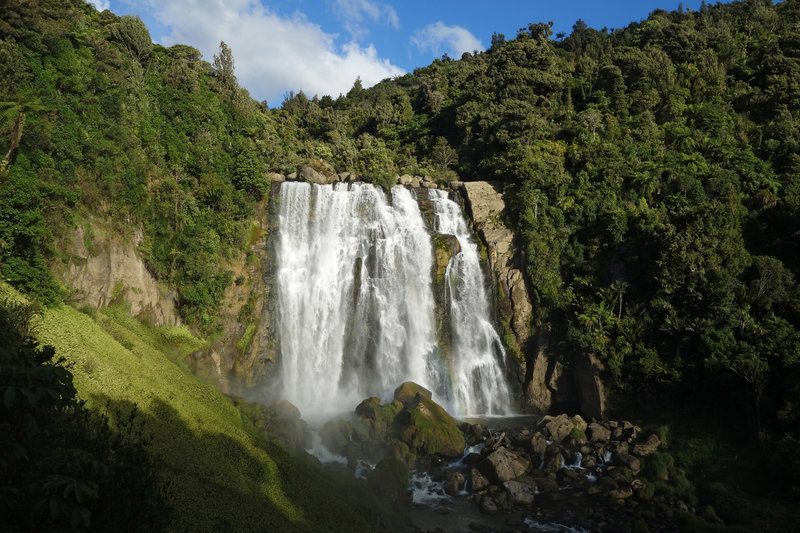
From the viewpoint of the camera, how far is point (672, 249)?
27.4 meters

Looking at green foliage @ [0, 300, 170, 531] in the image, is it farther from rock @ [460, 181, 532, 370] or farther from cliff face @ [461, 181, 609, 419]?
rock @ [460, 181, 532, 370]

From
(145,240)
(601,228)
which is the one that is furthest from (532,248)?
(145,240)

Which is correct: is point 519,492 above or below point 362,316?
below

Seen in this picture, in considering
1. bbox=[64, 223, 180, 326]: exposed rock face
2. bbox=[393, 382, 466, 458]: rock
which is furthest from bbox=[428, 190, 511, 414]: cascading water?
bbox=[64, 223, 180, 326]: exposed rock face

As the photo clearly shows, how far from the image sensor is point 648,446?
2342 centimetres

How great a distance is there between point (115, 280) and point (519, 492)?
2336 centimetres

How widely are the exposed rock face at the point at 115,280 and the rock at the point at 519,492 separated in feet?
71.4

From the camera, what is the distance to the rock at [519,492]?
19531 mm

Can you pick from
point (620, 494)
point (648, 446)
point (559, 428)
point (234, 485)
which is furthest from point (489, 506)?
point (234, 485)

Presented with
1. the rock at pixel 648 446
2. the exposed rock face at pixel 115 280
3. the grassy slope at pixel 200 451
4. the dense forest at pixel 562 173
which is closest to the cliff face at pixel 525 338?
the dense forest at pixel 562 173

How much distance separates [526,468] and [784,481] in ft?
35.4

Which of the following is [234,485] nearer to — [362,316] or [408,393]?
[408,393]

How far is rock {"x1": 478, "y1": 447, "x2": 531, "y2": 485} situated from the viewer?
2077cm

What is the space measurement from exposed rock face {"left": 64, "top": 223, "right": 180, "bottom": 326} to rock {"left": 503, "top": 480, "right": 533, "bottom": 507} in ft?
71.4
